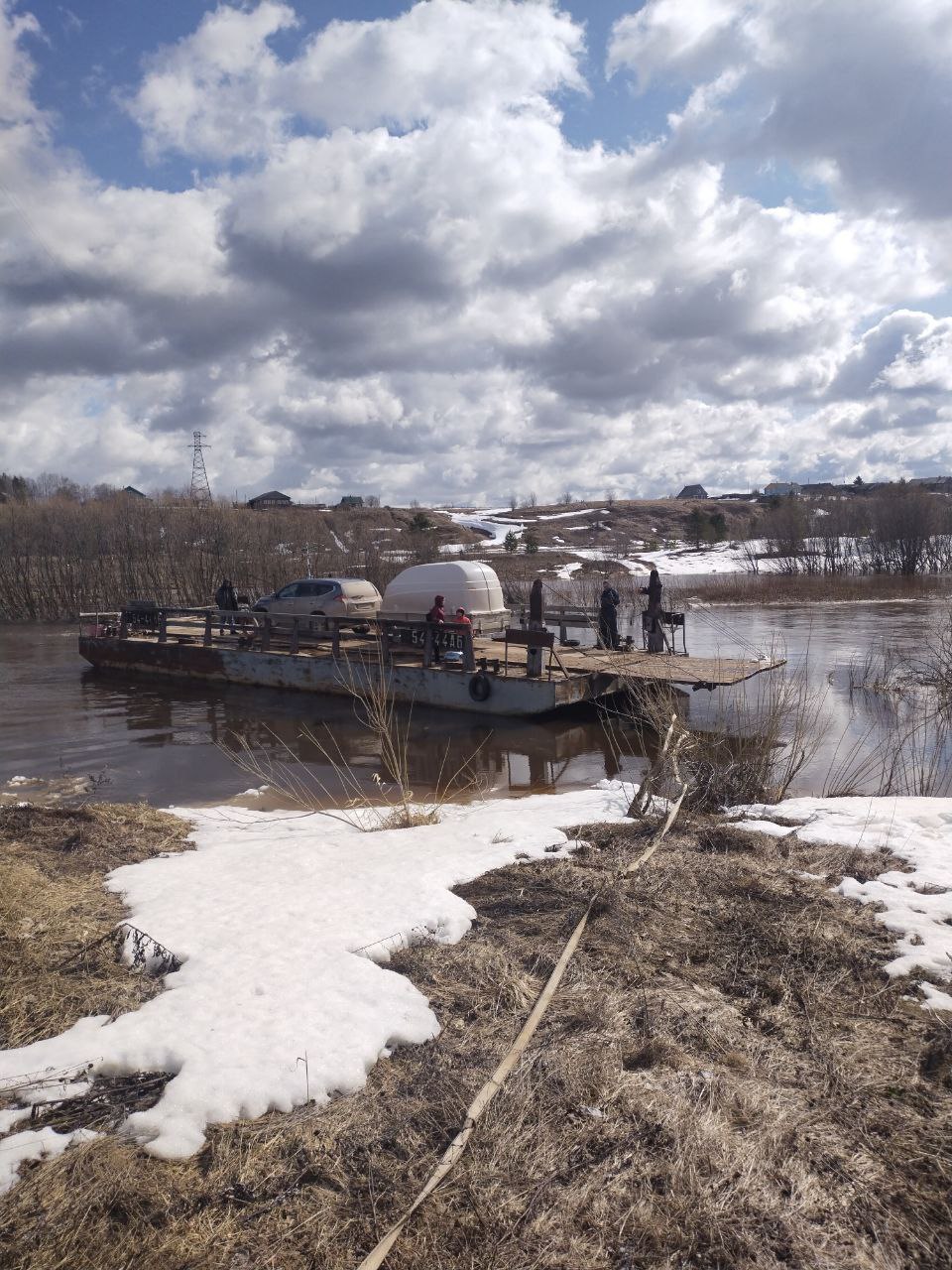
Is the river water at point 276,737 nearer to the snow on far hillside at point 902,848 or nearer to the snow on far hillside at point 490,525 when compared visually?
the snow on far hillside at point 902,848

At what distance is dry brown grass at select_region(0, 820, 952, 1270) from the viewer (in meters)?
2.57

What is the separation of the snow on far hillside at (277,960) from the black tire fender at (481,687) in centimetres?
823

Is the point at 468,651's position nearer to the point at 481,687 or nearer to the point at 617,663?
the point at 481,687

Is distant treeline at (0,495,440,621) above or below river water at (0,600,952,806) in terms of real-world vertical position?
above

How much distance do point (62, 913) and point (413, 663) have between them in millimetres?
13476

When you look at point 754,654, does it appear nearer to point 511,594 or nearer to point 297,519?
point 511,594

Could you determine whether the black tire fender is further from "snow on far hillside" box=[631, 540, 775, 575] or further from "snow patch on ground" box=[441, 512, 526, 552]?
"snow patch on ground" box=[441, 512, 526, 552]

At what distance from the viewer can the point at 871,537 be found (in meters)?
58.4

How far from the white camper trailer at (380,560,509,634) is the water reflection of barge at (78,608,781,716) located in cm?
68

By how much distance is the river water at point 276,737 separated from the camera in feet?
43.0

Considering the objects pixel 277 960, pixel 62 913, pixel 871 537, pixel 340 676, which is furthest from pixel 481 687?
pixel 871 537

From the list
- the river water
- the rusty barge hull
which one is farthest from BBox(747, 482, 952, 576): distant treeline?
the rusty barge hull

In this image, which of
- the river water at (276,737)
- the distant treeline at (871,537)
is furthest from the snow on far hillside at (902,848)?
the distant treeline at (871,537)

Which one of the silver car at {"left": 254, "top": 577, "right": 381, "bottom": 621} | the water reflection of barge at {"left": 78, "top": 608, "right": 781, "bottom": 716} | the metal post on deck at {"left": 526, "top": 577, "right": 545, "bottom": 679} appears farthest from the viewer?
the silver car at {"left": 254, "top": 577, "right": 381, "bottom": 621}
